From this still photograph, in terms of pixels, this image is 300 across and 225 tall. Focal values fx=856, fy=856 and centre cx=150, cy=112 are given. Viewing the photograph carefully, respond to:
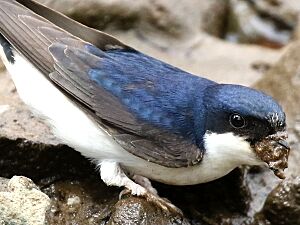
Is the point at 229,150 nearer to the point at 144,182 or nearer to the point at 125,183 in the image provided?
the point at 125,183

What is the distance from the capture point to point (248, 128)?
15.2ft

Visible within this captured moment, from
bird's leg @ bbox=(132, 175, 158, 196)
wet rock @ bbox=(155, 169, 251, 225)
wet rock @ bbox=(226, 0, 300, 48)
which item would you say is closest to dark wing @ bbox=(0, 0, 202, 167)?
bird's leg @ bbox=(132, 175, 158, 196)

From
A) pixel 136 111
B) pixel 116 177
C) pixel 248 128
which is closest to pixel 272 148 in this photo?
pixel 248 128

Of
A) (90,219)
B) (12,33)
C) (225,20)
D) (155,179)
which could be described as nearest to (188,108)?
(155,179)

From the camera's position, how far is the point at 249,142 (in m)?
4.64

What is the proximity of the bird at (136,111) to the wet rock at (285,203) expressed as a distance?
418 mm

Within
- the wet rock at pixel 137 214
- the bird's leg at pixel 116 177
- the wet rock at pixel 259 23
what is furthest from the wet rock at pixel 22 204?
the wet rock at pixel 259 23

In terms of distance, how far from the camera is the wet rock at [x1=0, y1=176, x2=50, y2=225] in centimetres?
424

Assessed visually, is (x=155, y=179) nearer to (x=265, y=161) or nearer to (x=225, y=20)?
(x=265, y=161)

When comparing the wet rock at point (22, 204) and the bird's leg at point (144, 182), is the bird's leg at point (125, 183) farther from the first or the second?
the wet rock at point (22, 204)

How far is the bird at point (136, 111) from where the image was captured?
15.3ft

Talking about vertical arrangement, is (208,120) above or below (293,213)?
above

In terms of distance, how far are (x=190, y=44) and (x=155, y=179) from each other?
284 cm

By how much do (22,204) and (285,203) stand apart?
172 cm
